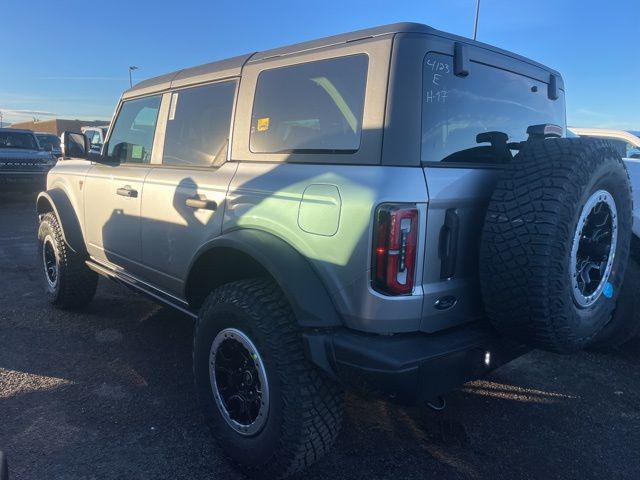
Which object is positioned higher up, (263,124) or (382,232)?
(263,124)

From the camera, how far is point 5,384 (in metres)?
3.37

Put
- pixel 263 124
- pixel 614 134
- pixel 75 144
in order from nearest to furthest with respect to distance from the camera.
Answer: pixel 263 124, pixel 75 144, pixel 614 134

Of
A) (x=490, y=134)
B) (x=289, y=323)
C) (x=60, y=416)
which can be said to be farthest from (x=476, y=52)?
(x=60, y=416)

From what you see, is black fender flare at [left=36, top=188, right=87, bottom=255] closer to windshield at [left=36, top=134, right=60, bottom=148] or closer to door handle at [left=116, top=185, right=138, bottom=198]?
door handle at [left=116, top=185, right=138, bottom=198]

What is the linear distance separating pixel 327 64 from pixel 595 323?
1.74m

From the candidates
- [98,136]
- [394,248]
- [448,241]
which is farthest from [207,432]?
[98,136]

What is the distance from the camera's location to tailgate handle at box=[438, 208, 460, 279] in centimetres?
216

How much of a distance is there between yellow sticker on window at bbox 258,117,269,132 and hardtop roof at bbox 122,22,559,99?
35cm

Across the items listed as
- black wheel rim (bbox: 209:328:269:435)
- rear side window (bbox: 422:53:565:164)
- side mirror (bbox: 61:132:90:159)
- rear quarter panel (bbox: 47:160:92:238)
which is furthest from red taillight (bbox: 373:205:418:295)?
rear quarter panel (bbox: 47:160:92:238)

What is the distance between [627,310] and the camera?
152 inches

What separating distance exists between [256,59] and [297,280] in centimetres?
138

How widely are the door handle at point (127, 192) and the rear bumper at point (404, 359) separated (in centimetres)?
194

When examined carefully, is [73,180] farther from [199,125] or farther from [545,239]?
[545,239]

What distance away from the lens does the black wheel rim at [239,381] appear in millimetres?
2391
